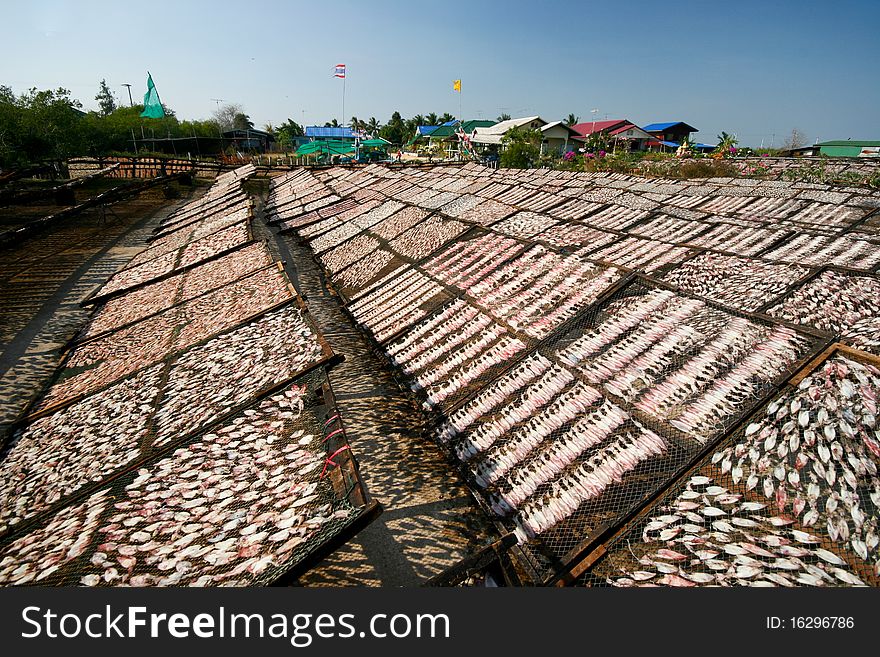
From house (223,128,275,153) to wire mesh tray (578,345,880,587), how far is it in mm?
74322

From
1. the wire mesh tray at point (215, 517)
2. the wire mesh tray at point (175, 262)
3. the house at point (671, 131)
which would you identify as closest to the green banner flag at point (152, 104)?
the wire mesh tray at point (175, 262)

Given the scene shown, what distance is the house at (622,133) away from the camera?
5713 centimetres

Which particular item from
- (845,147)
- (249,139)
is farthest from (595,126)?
(249,139)

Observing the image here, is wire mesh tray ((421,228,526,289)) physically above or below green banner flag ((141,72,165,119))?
below

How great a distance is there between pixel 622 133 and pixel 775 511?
219ft

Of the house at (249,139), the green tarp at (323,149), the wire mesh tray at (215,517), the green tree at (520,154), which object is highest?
the house at (249,139)

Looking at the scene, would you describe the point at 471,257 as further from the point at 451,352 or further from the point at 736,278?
the point at 736,278

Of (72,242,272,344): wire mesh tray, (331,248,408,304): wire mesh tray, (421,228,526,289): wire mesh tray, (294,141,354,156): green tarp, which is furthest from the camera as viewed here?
(294,141,354,156): green tarp

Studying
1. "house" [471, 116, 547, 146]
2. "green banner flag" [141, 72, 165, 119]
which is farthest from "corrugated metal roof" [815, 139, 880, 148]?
"green banner flag" [141, 72, 165, 119]

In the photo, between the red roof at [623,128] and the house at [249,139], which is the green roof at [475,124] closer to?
the red roof at [623,128]

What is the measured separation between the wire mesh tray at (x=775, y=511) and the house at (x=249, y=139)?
74.3 m

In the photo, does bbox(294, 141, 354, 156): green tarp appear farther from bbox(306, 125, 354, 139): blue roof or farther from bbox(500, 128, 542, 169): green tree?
bbox(500, 128, 542, 169): green tree

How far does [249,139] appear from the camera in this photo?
6881 centimetres

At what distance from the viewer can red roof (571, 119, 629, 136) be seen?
61656 millimetres
